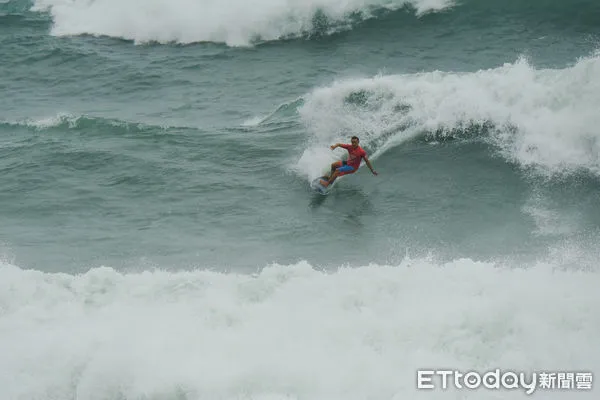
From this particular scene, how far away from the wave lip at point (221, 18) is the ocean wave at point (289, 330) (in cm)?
1555

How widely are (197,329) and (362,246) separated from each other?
410 cm

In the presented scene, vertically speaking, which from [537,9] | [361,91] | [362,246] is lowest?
[362,246]

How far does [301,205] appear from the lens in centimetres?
1419

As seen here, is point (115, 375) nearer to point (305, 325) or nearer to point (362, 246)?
point (305, 325)

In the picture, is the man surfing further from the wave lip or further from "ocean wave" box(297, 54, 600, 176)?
the wave lip

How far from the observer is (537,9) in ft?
73.2

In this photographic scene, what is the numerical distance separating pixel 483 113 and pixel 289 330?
8.43m

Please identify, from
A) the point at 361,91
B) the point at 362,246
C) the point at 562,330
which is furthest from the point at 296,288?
the point at 361,91

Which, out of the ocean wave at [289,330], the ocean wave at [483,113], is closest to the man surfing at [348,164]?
the ocean wave at [483,113]

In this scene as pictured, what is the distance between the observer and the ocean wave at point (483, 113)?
1405cm

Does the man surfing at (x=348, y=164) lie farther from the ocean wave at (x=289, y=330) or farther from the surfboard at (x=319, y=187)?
the ocean wave at (x=289, y=330)

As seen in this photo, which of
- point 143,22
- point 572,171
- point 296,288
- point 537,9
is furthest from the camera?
point 143,22

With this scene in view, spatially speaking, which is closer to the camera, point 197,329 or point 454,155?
point 197,329

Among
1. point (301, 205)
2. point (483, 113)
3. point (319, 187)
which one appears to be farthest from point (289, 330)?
point (483, 113)
